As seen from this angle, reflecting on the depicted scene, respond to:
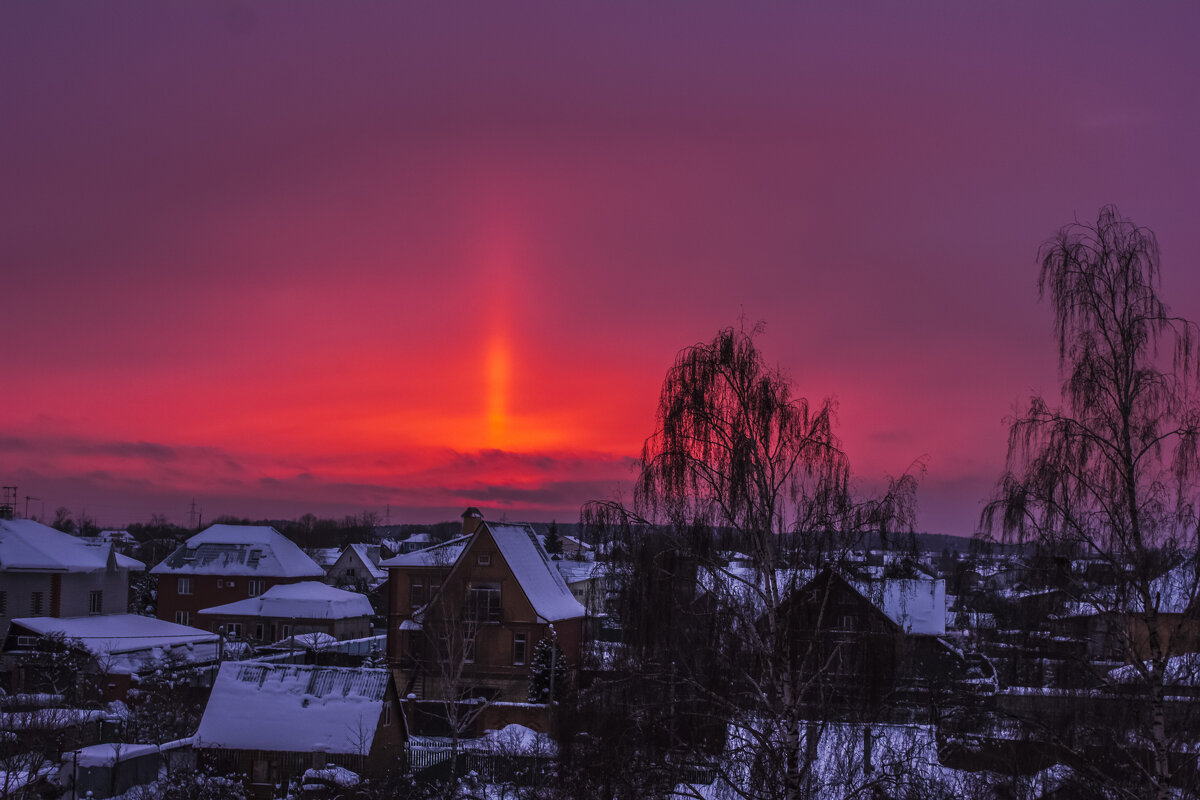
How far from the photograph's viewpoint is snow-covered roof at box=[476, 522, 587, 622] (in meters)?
52.9

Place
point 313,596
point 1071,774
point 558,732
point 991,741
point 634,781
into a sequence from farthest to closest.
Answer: point 313,596, point 558,732, point 991,741, point 1071,774, point 634,781

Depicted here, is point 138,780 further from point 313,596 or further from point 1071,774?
point 313,596

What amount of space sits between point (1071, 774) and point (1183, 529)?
10293 millimetres

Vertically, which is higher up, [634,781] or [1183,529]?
[1183,529]

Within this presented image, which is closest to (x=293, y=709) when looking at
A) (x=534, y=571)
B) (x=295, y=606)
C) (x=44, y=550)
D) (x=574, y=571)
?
(x=534, y=571)

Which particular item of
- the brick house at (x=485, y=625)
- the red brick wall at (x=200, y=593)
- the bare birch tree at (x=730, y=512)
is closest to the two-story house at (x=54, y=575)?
the red brick wall at (x=200, y=593)

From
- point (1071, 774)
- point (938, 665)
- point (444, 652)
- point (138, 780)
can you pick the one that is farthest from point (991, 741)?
point (444, 652)

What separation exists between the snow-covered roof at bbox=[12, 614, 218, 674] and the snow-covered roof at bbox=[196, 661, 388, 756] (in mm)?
18671

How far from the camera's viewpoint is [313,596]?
70938 millimetres

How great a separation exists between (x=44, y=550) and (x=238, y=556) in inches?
775

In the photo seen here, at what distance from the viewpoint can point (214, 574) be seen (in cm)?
7844

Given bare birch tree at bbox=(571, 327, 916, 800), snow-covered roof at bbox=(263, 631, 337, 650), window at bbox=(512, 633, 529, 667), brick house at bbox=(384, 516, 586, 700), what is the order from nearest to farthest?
bare birch tree at bbox=(571, 327, 916, 800), brick house at bbox=(384, 516, 586, 700), window at bbox=(512, 633, 529, 667), snow-covered roof at bbox=(263, 631, 337, 650)

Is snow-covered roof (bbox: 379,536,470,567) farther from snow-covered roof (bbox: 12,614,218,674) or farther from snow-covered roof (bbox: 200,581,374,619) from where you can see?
snow-covered roof (bbox: 200,581,374,619)

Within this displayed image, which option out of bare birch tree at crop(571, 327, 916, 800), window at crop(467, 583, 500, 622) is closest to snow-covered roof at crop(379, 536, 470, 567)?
window at crop(467, 583, 500, 622)
